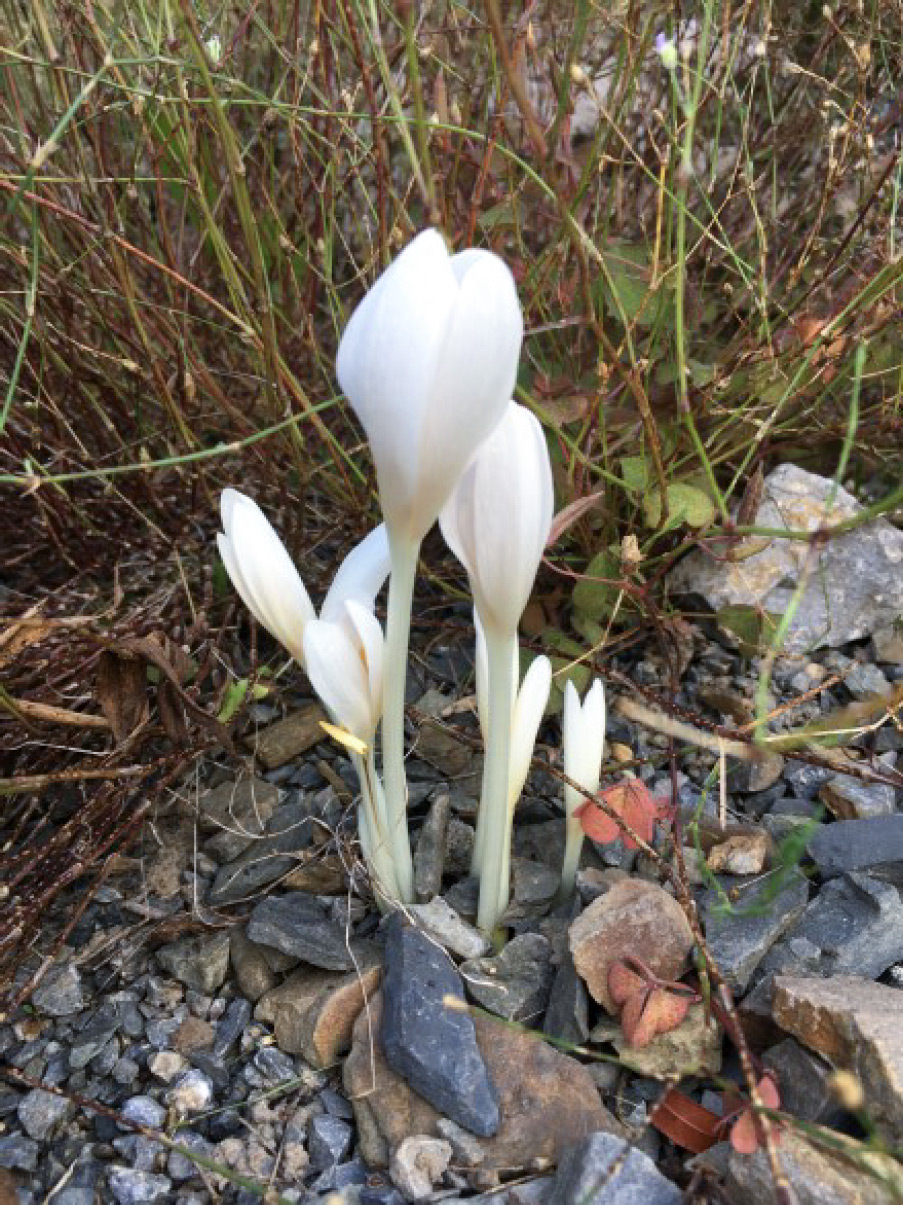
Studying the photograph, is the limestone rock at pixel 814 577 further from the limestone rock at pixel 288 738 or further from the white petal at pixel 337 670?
the white petal at pixel 337 670

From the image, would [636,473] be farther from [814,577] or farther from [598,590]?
[814,577]

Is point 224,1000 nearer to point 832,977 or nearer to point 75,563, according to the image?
point 832,977

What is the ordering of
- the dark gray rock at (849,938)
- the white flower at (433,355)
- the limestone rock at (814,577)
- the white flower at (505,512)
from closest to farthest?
the white flower at (433,355)
the white flower at (505,512)
the dark gray rock at (849,938)
the limestone rock at (814,577)

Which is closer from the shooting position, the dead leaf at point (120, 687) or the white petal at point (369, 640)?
the white petal at point (369, 640)

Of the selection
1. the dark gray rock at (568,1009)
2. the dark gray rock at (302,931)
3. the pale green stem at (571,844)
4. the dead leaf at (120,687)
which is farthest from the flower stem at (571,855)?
the dead leaf at (120,687)

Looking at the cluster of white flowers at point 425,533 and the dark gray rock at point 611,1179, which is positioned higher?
the cluster of white flowers at point 425,533

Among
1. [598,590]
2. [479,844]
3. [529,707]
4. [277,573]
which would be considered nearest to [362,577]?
[277,573]

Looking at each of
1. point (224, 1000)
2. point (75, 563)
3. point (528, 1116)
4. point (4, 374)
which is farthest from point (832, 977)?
point (4, 374)

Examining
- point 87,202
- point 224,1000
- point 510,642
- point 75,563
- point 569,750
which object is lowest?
point 224,1000
